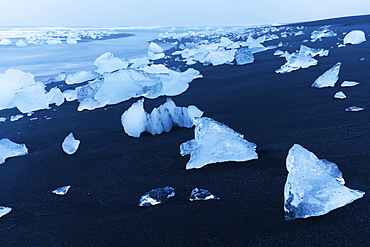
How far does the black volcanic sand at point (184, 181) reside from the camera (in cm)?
93

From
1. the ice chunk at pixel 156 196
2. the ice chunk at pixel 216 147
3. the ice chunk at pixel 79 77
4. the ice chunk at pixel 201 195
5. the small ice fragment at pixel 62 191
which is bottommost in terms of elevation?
the ice chunk at pixel 79 77

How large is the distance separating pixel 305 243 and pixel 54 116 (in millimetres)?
2590

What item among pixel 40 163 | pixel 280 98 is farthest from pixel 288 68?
pixel 40 163

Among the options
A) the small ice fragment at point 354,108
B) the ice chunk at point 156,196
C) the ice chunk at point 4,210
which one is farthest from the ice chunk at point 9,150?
the small ice fragment at point 354,108

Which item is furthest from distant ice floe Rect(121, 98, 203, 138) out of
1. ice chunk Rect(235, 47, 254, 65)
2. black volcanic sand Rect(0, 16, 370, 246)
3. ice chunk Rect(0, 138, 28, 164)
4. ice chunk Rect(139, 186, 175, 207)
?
ice chunk Rect(235, 47, 254, 65)

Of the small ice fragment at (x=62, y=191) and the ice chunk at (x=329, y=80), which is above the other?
the ice chunk at (x=329, y=80)

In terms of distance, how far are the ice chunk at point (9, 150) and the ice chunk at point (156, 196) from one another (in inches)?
42.6

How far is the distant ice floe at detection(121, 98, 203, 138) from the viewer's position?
6.41 feet

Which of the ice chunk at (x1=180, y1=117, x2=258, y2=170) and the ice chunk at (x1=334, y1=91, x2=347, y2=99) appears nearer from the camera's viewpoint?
the ice chunk at (x1=180, y1=117, x2=258, y2=170)

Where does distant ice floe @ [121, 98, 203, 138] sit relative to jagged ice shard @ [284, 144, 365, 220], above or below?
below

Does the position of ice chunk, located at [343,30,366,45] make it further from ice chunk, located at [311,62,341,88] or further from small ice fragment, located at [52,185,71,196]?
small ice fragment, located at [52,185,71,196]

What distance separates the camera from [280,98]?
2385 mm

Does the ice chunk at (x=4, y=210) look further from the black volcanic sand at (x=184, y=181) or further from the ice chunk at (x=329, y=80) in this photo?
the ice chunk at (x=329, y=80)

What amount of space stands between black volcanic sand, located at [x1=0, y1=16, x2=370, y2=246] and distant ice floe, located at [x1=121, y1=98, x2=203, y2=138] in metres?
0.06
